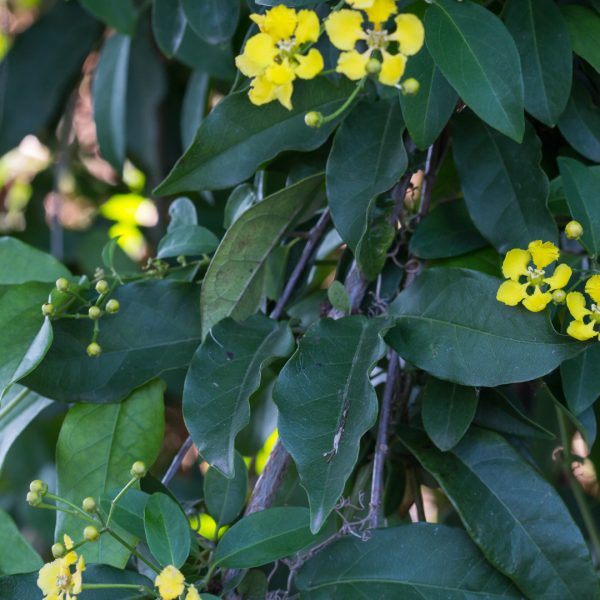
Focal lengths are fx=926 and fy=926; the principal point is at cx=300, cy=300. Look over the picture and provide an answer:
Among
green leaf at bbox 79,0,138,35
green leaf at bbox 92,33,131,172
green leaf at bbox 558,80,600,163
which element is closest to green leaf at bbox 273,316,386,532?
green leaf at bbox 558,80,600,163

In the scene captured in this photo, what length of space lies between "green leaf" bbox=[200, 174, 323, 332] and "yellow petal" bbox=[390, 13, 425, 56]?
20 cm

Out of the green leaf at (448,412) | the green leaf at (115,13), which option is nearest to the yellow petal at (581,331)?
the green leaf at (448,412)

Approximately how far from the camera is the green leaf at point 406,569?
2.20 ft

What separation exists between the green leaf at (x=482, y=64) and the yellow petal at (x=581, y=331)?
0.13 meters

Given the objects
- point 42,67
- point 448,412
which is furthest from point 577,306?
point 42,67

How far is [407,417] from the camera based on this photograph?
81 centimetres

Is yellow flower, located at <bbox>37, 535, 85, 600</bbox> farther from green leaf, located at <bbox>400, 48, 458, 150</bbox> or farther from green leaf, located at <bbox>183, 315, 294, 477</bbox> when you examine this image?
green leaf, located at <bbox>400, 48, 458, 150</bbox>

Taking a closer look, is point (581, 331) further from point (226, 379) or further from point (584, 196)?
point (226, 379)

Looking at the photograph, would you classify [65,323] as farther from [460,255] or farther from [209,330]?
[460,255]

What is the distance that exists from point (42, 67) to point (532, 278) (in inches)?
44.8

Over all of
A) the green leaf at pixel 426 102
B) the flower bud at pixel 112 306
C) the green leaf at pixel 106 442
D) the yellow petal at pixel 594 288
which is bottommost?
the green leaf at pixel 106 442

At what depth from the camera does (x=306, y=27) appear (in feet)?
1.86

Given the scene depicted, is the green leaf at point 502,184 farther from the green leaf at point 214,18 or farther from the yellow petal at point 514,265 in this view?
the green leaf at point 214,18

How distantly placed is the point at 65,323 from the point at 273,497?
9.0 inches
